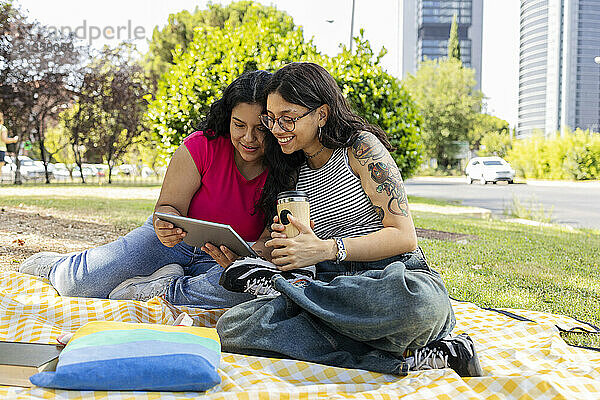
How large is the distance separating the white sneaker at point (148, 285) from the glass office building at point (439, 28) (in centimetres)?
10989

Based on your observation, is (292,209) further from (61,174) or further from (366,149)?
(61,174)

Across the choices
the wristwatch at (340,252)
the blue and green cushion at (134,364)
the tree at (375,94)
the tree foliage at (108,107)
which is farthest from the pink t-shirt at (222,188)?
the tree foliage at (108,107)

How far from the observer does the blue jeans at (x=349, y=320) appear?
6.36ft

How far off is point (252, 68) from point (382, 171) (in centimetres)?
553

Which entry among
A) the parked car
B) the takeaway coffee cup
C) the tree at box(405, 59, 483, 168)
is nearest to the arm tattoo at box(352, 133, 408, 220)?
the takeaway coffee cup

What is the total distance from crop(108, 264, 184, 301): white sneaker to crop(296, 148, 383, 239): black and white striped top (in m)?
0.92

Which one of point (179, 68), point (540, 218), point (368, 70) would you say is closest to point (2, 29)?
point (179, 68)

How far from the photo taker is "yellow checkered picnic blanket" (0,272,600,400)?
1739mm

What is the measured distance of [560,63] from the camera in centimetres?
4759

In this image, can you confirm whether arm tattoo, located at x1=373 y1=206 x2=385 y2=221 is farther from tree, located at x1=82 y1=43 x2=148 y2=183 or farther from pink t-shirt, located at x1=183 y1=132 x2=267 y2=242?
tree, located at x1=82 y1=43 x2=148 y2=183

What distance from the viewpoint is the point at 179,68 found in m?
7.70

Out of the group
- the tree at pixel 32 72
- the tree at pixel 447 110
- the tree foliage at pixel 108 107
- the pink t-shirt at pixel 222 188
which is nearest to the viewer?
the pink t-shirt at pixel 222 188

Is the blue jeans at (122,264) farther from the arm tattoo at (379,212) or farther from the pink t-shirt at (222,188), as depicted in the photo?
the arm tattoo at (379,212)

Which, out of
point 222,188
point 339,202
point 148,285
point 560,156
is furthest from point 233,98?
point 560,156
